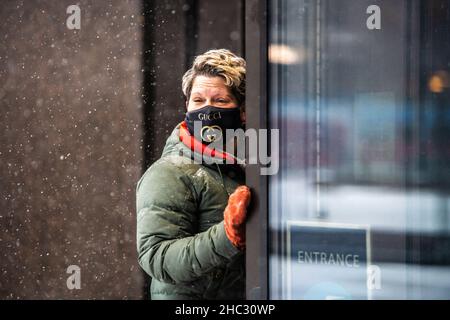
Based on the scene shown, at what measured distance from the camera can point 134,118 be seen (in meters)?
3.10

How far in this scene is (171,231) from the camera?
218 centimetres

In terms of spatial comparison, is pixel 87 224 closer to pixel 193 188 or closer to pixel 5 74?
pixel 5 74

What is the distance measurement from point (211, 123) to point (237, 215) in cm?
49

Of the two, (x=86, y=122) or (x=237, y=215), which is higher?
(x=86, y=122)

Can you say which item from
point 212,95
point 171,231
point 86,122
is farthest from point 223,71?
point 86,122

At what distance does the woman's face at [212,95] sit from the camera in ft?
7.61

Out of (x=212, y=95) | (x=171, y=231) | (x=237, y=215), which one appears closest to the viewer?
(x=237, y=215)

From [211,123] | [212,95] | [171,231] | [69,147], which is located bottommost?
[171,231]

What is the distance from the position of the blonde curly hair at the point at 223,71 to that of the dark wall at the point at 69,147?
0.71 meters

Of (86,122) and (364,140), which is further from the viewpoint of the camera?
(86,122)

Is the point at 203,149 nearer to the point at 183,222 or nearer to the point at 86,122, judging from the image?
the point at 183,222

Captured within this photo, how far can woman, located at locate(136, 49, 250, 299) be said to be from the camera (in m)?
2.15

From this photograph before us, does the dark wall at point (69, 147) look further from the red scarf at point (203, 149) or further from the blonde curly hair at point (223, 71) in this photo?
the red scarf at point (203, 149)

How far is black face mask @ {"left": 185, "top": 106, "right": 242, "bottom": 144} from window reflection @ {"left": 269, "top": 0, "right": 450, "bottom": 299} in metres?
0.47
